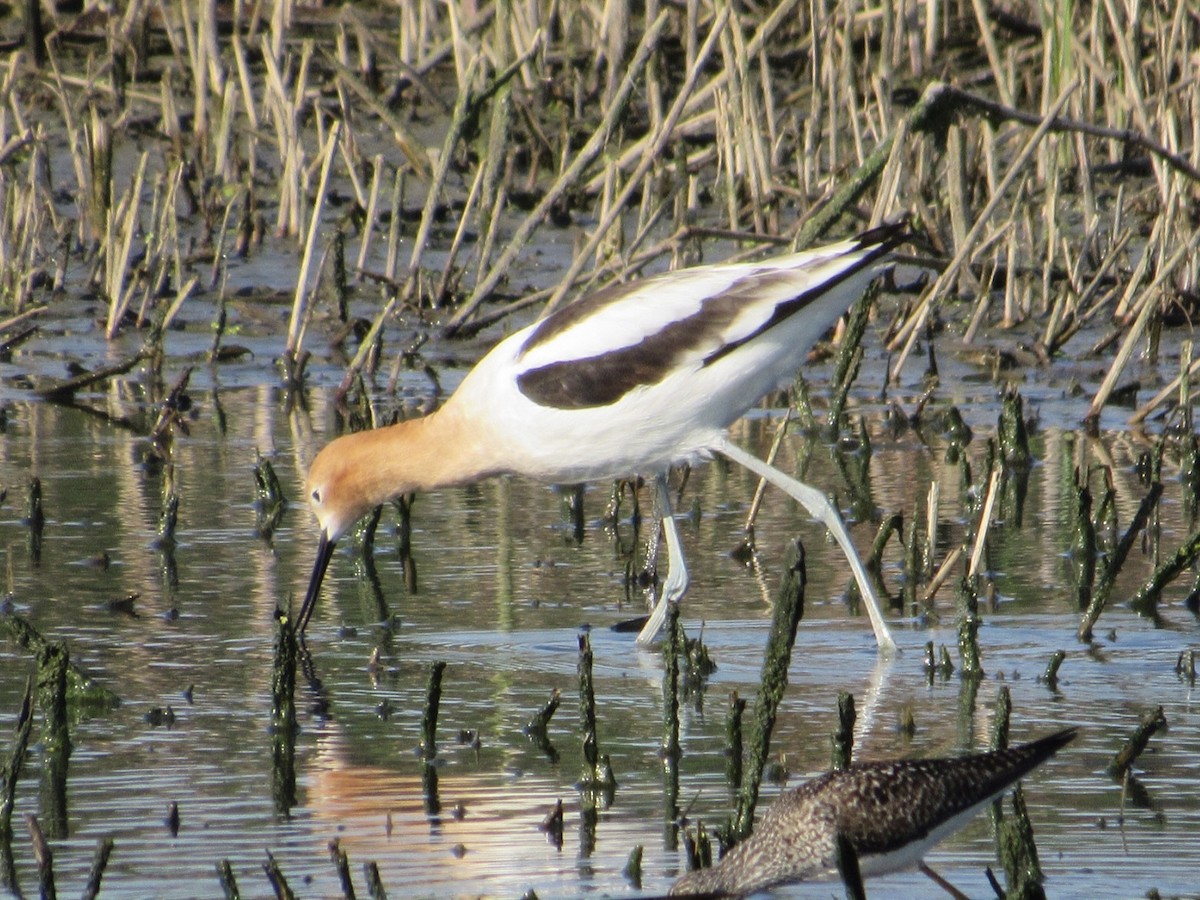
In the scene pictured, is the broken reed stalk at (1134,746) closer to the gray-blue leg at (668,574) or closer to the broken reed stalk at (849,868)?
the broken reed stalk at (849,868)

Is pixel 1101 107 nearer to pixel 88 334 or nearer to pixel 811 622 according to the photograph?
pixel 88 334

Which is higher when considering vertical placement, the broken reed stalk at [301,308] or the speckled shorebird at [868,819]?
the broken reed stalk at [301,308]

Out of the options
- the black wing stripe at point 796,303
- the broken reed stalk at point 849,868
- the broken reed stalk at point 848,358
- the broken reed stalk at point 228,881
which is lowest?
the broken reed stalk at point 228,881

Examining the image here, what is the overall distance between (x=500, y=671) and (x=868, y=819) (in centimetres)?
205

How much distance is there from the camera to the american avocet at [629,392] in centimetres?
592

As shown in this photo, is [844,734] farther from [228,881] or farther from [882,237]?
[882,237]

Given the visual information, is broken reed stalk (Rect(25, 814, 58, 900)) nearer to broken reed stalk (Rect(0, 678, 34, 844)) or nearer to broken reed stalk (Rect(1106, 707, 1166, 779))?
broken reed stalk (Rect(0, 678, 34, 844))

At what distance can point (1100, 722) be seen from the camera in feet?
15.9

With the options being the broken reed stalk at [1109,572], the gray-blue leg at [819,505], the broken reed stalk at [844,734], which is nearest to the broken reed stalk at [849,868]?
the broken reed stalk at [844,734]

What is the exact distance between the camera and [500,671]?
5.39 metres

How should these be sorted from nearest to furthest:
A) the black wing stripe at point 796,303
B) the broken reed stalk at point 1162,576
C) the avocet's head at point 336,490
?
the broken reed stalk at point 1162,576 < the black wing stripe at point 796,303 < the avocet's head at point 336,490

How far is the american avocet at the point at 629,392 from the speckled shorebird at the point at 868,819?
220 cm

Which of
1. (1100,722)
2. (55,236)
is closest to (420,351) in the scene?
(55,236)

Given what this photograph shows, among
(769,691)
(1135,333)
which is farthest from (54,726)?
(1135,333)
